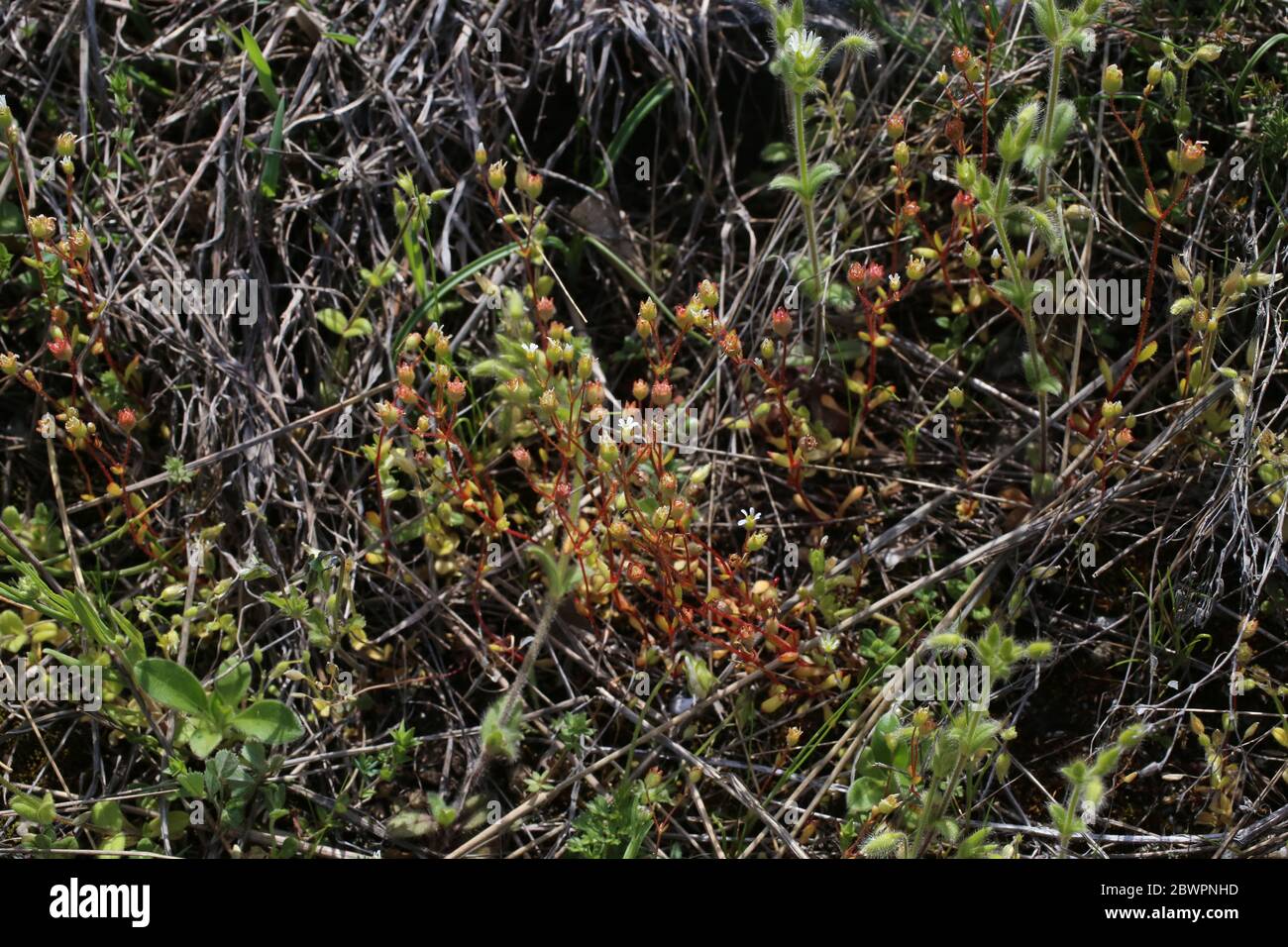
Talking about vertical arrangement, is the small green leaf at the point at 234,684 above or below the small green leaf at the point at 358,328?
below

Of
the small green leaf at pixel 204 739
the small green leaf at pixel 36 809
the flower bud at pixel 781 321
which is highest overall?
the flower bud at pixel 781 321

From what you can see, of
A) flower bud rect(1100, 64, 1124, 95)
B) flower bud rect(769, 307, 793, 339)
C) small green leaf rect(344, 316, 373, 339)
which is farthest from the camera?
small green leaf rect(344, 316, 373, 339)

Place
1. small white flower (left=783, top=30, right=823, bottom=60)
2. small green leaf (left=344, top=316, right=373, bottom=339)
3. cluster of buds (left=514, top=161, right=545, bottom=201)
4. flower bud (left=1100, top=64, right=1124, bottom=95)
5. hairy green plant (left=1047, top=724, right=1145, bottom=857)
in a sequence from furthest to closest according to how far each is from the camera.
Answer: small green leaf (left=344, top=316, right=373, bottom=339)
cluster of buds (left=514, top=161, right=545, bottom=201)
flower bud (left=1100, top=64, right=1124, bottom=95)
small white flower (left=783, top=30, right=823, bottom=60)
hairy green plant (left=1047, top=724, right=1145, bottom=857)

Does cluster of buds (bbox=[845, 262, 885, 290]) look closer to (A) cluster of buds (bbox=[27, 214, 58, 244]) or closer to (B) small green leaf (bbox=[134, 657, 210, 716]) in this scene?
(B) small green leaf (bbox=[134, 657, 210, 716])

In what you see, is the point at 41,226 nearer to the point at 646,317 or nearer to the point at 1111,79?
the point at 646,317

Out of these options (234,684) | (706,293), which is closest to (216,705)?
(234,684)

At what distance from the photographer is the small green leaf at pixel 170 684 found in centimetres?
234

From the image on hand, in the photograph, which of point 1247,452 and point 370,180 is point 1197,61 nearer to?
point 1247,452

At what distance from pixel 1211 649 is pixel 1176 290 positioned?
0.87 m

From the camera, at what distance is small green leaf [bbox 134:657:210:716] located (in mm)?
2344

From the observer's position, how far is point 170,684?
2352mm

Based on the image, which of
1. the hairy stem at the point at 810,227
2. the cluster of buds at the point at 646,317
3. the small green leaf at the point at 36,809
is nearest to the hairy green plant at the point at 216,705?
the small green leaf at the point at 36,809

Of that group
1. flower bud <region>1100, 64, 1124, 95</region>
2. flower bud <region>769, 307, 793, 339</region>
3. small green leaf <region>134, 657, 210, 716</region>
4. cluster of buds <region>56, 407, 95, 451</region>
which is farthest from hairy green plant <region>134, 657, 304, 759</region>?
flower bud <region>1100, 64, 1124, 95</region>

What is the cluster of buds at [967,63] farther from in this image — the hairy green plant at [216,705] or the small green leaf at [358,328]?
the hairy green plant at [216,705]
